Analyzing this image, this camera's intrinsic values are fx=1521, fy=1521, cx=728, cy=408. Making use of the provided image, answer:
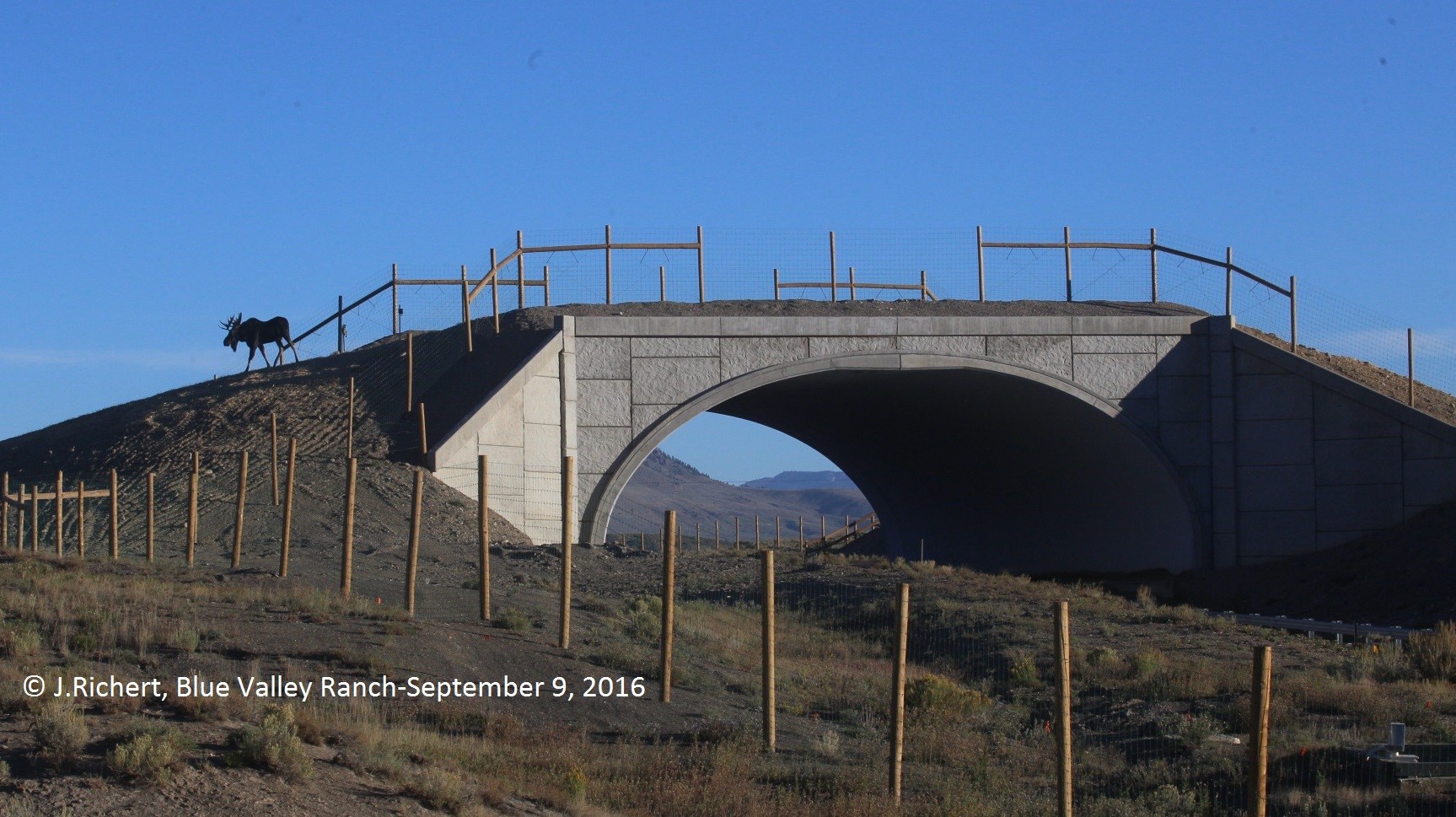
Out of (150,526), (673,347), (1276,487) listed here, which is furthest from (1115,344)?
(150,526)

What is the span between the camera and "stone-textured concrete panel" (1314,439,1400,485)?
2989cm

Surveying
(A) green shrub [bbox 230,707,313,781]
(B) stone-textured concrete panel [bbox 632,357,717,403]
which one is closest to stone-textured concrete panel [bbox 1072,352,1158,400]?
(B) stone-textured concrete panel [bbox 632,357,717,403]

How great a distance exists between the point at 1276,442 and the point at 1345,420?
4.54ft

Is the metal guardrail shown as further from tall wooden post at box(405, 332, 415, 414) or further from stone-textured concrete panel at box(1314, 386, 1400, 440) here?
tall wooden post at box(405, 332, 415, 414)

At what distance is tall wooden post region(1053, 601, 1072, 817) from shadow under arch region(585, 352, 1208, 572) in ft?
57.1

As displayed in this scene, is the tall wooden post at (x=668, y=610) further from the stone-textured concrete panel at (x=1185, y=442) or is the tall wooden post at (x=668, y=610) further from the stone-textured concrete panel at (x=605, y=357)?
the stone-textured concrete panel at (x=1185, y=442)

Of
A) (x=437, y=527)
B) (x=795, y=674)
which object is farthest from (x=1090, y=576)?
(x=795, y=674)

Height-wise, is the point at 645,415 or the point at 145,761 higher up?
the point at 645,415

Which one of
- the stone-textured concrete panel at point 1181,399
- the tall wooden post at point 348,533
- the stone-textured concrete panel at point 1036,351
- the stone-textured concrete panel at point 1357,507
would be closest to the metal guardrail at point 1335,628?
the stone-textured concrete panel at point 1357,507

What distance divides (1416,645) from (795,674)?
298 inches

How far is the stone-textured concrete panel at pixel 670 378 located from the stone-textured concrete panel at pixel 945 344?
384 cm

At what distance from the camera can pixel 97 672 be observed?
39.4 ft

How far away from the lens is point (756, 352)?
97.7 feet

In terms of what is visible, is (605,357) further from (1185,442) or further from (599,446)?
(1185,442)
